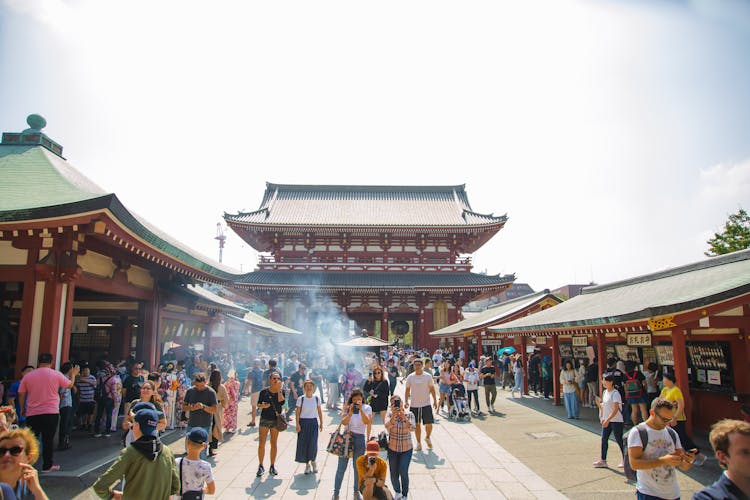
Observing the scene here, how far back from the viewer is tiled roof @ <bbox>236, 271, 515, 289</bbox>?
2948 centimetres

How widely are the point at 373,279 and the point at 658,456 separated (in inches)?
1039

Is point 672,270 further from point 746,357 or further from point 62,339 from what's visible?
point 62,339

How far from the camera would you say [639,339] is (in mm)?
11977

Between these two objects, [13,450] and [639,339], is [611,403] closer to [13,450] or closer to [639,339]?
[639,339]

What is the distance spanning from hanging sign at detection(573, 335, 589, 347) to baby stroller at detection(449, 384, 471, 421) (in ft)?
14.8

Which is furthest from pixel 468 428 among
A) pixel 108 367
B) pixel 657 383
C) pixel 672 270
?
pixel 108 367

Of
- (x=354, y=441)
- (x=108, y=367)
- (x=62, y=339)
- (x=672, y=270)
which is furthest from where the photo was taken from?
(x=672, y=270)

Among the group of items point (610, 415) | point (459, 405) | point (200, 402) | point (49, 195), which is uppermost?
point (49, 195)

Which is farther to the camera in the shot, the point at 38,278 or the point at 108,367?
the point at 108,367

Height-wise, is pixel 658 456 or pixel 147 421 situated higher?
pixel 147 421

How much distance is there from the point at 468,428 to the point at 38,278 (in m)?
10.1

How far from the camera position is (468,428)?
38.5 ft

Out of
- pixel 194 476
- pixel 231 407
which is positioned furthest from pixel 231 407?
pixel 194 476

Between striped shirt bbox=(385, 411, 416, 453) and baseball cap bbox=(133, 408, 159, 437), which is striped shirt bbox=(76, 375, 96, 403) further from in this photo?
baseball cap bbox=(133, 408, 159, 437)
